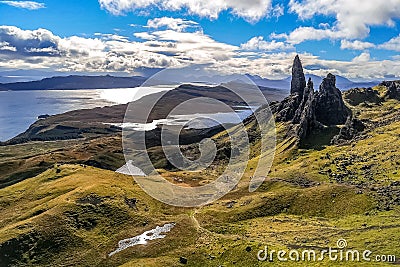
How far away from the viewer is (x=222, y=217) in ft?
388

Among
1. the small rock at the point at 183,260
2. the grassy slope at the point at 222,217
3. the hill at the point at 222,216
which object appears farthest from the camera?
the grassy slope at the point at 222,217

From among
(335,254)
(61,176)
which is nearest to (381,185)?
(335,254)

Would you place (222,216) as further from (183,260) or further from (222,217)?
(183,260)

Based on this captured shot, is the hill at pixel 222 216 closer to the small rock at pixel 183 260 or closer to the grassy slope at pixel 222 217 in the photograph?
the small rock at pixel 183 260

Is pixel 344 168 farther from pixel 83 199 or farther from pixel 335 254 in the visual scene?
pixel 83 199

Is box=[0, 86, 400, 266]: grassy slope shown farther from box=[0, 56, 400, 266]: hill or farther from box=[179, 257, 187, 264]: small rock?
box=[179, 257, 187, 264]: small rock

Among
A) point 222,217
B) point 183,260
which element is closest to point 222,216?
point 222,217

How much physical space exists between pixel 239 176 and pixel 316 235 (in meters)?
78.4

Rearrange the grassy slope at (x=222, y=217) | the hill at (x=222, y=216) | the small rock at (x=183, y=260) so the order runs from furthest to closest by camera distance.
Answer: the grassy slope at (x=222, y=217) → the hill at (x=222, y=216) → the small rock at (x=183, y=260)

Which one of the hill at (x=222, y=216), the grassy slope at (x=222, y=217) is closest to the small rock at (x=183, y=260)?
the hill at (x=222, y=216)

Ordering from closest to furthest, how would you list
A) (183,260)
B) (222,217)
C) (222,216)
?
(183,260)
(222,217)
(222,216)

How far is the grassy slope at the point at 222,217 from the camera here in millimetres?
92562

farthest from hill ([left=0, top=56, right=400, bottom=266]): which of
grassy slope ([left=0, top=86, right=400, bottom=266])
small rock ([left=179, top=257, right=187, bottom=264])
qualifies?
grassy slope ([left=0, top=86, right=400, bottom=266])

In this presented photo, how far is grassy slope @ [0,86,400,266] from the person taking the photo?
9256 centimetres
